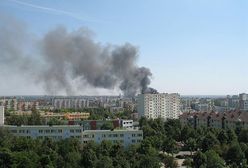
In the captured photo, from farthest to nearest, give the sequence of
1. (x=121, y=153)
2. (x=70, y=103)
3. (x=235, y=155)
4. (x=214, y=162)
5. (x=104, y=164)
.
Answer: (x=70, y=103)
(x=121, y=153)
(x=235, y=155)
(x=214, y=162)
(x=104, y=164)

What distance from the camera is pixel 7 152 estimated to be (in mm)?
11164

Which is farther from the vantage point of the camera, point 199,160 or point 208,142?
point 208,142

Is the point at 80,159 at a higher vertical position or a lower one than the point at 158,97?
lower

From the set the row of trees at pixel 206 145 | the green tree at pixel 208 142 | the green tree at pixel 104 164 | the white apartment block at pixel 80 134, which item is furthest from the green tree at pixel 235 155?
the white apartment block at pixel 80 134

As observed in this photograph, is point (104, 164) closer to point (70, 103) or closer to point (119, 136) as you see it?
point (119, 136)

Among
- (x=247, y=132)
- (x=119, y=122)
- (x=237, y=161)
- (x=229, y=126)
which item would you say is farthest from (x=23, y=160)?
(x=229, y=126)

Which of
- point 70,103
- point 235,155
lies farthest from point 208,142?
point 70,103

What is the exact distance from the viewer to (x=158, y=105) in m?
32.3

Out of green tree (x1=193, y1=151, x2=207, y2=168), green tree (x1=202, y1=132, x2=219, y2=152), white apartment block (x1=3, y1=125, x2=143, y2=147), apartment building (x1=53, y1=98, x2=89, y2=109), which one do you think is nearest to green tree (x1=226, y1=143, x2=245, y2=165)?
green tree (x1=193, y1=151, x2=207, y2=168)

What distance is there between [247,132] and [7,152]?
9.21 meters

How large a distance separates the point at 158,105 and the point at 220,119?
10.7 m

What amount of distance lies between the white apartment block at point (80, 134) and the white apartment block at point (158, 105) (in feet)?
48.6

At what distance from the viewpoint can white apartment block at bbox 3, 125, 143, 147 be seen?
649 inches

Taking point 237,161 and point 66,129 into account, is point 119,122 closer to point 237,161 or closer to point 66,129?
point 66,129
